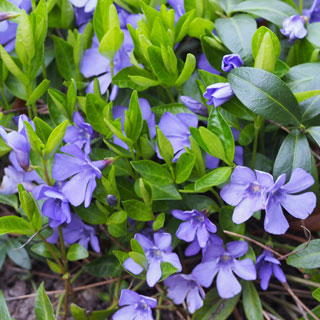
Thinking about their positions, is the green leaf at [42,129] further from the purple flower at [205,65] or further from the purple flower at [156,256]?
the purple flower at [205,65]

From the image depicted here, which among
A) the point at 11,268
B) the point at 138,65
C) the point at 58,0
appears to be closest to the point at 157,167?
the point at 138,65

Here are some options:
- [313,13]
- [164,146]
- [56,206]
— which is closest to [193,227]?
[164,146]

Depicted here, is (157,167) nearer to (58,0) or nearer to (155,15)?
(155,15)

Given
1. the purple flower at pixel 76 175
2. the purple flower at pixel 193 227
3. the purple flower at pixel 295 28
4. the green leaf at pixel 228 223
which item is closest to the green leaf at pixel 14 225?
the purple flower at pixel 76 175

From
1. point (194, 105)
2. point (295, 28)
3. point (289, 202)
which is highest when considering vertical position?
point (295, 28)

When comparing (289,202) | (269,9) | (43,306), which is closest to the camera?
(289,202)

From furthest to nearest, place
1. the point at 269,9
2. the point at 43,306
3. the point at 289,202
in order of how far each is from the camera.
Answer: the point at 269,9 < the point at 43,306 < the point at 289,202

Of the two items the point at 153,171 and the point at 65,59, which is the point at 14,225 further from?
the point at 65,59
